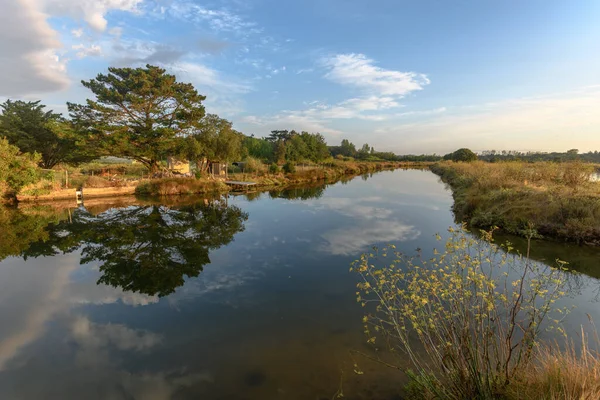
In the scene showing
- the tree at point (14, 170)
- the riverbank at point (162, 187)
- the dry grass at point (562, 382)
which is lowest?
the dry grass at point (562, 382)

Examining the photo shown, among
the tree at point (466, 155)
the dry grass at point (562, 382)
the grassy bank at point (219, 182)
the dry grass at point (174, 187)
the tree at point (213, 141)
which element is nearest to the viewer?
the dry grass at point (562, 382)

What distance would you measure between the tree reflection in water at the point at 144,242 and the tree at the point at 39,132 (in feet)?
41.3

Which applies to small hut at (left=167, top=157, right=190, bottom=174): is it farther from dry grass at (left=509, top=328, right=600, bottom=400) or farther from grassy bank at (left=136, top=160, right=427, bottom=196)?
dry grass at (left=509, top=328, right=600, bottom=400)

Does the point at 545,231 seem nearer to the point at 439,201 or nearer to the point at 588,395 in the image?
the point at 439,201

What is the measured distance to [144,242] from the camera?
11.9 meters

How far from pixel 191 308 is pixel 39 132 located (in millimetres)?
31762

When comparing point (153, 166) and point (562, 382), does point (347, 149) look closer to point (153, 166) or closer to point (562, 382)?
point (153, 166)

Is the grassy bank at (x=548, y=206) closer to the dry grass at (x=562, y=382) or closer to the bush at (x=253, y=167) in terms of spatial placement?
the dry grass at (x=562, y=382)

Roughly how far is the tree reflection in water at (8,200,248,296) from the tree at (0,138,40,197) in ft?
16.8

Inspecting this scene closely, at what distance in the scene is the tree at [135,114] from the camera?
2517 cm

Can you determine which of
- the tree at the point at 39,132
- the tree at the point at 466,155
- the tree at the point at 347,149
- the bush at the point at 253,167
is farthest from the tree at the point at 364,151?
the tree at the point at 39,132

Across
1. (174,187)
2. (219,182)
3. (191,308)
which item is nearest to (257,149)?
(219,182)

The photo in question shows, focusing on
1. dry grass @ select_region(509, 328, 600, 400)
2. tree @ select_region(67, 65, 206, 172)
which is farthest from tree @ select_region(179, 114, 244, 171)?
dry grass @ select_region(509, 328, 600, 400)

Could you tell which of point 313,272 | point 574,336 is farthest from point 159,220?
point 574,336
